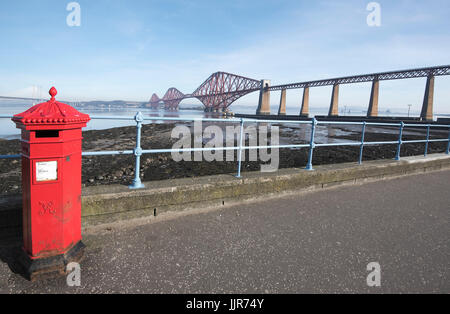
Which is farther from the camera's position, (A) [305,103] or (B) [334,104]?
(A) [305,103]

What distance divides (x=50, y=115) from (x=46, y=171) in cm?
39

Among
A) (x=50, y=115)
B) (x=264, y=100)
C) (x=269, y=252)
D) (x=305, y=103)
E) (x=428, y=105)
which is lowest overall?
(x=269, y=252)

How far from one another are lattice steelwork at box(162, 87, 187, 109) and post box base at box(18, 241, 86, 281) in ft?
359

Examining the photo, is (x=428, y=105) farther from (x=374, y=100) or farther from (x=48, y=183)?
(x=48, y=183)

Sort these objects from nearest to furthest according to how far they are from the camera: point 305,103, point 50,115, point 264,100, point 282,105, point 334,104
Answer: point 50,115 < point 334,104 < point 305,103 < point 282,105 < point 264,100

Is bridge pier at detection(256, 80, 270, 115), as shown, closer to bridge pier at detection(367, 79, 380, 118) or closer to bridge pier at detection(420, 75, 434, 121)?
bridge pier at detection(367, 79, 380, 118)

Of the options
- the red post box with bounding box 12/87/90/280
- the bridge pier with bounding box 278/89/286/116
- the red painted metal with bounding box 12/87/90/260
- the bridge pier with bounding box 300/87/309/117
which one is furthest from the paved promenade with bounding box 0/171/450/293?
the bridge pier with bounding box 278/89/286/116

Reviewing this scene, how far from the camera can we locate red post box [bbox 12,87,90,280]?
184cm

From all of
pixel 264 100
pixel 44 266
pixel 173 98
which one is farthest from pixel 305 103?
pixel 173 98

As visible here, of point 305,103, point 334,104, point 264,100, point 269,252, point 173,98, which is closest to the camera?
point 269,252

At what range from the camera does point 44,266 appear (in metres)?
1.93

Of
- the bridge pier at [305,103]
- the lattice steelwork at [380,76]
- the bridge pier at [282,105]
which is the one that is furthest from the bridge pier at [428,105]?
the bridge pier at [282,105]

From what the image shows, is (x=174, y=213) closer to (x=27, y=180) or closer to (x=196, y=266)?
(x=196, y=266)
